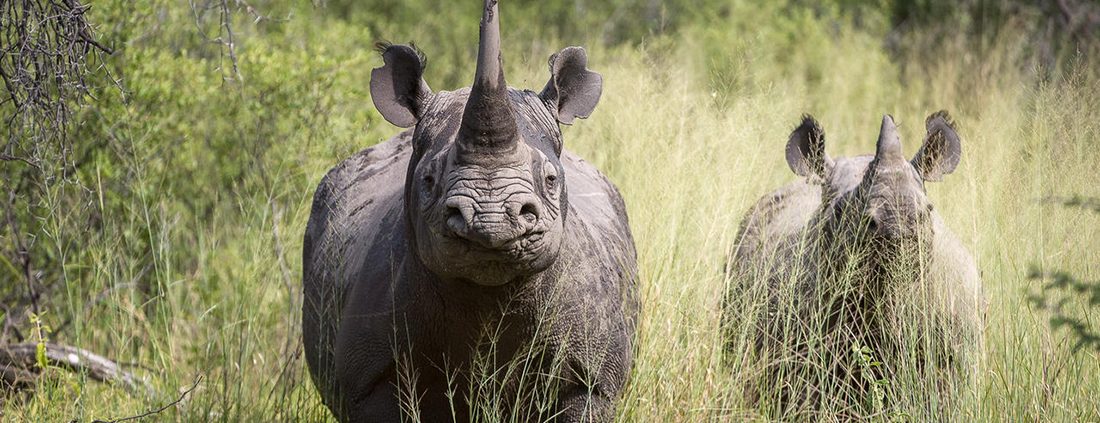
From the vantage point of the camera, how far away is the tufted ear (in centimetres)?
523

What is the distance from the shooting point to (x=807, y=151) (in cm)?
761

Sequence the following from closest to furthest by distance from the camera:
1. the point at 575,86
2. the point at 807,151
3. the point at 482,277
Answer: the point at 482,277
the point at 575,86
the point at 807,151

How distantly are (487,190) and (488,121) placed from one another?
227 mm

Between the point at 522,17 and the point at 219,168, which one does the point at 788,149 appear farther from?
the point at 522,17

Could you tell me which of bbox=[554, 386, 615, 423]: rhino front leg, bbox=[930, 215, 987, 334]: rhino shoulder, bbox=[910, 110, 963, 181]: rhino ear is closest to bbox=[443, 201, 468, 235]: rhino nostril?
bbox=[554, 386, 615, 423]: rhino front leg

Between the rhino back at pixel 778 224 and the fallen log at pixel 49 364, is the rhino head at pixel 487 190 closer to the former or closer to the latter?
the rhino back at pixel 778 224

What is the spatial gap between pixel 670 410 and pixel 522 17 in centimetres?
933

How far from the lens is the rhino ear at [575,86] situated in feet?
17.8

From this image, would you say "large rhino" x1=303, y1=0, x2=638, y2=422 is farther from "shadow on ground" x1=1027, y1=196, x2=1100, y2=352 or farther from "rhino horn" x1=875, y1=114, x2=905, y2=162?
"shadow on ground" x1=1027, y1=196, x2=1100, y2=352

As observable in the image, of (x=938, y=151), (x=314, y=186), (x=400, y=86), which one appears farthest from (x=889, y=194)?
(x=314, y=186)

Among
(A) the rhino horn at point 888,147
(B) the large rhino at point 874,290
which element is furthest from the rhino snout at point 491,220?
(A) the rhino horn at point 888,147

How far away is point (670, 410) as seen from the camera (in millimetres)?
5938

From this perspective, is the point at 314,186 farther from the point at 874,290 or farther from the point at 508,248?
the point at 508,248

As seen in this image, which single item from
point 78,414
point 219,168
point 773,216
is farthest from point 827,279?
point 219,168
